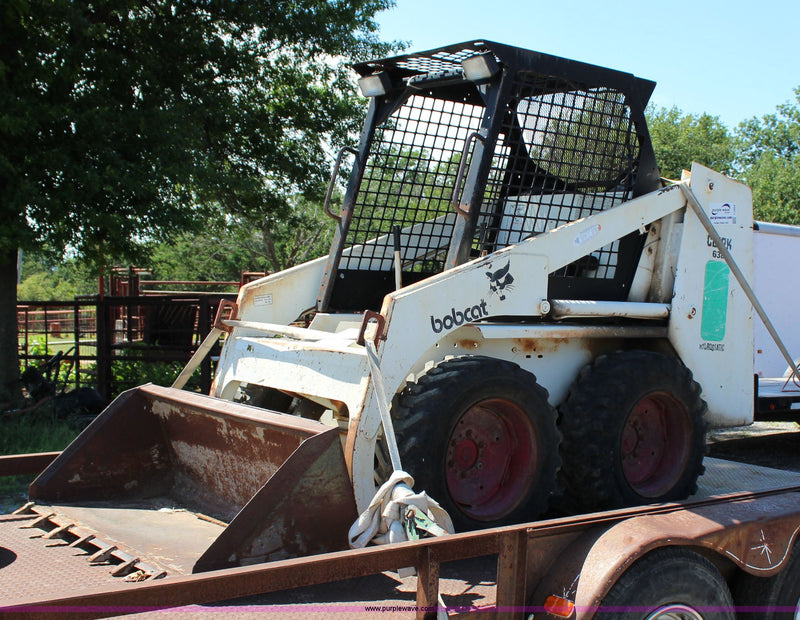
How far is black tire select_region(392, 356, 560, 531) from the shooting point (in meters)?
3.63

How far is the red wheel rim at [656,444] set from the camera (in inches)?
176

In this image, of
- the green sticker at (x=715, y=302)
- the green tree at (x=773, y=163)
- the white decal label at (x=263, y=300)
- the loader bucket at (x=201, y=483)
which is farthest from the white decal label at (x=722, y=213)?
the green tree at (x=773, y=163)

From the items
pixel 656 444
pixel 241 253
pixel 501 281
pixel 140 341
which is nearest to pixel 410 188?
pixel 501 281

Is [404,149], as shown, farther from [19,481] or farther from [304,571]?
[19,481]

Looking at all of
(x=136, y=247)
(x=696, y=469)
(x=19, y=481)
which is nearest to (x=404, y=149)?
(x=696, y=469)

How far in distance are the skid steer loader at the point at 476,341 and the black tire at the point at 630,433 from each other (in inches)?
0.5

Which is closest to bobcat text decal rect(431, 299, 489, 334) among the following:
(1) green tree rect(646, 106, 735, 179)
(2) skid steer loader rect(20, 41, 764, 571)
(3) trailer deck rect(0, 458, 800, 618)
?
(2) skid steer loader rect(20, 41, 764, 571)

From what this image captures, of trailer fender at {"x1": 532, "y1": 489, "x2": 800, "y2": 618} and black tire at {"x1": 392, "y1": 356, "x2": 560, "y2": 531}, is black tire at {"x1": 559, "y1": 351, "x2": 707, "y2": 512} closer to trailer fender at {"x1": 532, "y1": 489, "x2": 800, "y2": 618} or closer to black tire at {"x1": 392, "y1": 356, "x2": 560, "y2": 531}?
black tire at {"x1": 392, "y1": 356, "x2": 560, "y2": 531}

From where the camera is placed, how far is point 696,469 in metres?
4.54

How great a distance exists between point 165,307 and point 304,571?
953cm

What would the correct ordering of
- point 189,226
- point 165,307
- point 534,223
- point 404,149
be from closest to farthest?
point 534,223 → point 404,149 → point 189,226 → point 165,307

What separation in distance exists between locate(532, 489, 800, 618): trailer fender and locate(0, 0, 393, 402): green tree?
677 centimetres

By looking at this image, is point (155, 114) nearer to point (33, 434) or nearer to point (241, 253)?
point (33, 434)

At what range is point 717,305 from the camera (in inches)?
192
